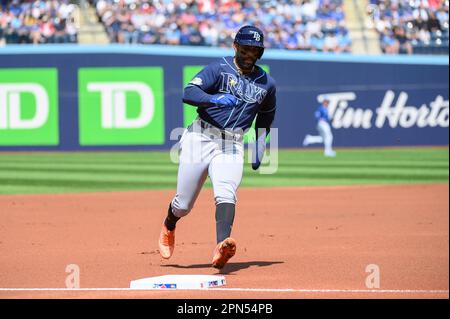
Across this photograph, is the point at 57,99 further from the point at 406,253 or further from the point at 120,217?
the point at 406,253

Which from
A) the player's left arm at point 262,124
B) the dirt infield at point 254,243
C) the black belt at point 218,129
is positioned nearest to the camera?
the dirt infield at point 254,243

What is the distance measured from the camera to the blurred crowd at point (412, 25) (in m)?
28.8

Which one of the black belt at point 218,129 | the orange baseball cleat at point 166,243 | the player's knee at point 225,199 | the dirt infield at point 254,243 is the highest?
the black belt at point 218,129

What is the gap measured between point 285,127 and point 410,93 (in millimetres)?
4064

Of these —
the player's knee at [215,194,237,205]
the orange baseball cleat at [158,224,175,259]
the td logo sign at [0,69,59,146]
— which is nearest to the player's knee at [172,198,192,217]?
the orange baseball cleat at [158,224,175,259]

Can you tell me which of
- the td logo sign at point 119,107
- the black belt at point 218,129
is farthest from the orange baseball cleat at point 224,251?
the td logo sign at point 119,107

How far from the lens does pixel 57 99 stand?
27.9 m

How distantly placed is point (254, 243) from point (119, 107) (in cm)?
1870

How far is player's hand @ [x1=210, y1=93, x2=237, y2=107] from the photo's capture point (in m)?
7.01

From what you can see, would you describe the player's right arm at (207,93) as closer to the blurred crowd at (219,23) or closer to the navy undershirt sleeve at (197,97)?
the navy undershirt sleeve at (197,97)

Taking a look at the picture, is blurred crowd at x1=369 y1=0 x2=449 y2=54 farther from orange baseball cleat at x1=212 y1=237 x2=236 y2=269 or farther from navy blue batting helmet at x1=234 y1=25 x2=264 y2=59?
A: orange baseball cleat at x1=212 y1=237 x2=236 y2=269

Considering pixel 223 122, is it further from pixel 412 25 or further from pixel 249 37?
pixel 412 25

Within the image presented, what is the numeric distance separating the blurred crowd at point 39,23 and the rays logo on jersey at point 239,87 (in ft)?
72.4

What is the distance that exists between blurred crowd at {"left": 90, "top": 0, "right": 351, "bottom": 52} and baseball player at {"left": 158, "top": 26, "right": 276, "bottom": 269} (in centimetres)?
2126
